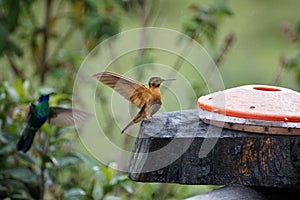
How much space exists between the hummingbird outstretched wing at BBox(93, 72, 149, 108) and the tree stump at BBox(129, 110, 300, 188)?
0.11m

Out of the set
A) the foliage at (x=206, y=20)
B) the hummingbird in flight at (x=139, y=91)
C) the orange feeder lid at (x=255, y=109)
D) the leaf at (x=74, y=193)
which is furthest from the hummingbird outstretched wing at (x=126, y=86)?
the foliage at (x=206, y=20)

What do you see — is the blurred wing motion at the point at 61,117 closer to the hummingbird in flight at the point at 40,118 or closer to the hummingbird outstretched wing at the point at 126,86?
the hummingbird in flight at the point at 40,118

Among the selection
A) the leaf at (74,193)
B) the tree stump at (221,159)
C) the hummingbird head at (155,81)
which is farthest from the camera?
the leaf at (74,193)

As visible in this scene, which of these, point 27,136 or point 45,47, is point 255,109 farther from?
point 45,47

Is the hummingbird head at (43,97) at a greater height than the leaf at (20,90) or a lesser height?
lesser

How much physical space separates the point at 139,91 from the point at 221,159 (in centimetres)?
19

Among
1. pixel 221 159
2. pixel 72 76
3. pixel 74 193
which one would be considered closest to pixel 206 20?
pixel 72 76

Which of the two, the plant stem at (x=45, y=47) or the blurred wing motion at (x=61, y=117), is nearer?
the blurred wing motion at (x=61, y=117)

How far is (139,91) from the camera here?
3.68 feet

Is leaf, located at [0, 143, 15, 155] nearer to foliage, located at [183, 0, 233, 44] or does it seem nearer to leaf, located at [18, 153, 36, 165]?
leaf, located at [18, 153, 36, 165]

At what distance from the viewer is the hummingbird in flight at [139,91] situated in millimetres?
1100

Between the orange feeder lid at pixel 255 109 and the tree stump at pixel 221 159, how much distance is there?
1 centimetres

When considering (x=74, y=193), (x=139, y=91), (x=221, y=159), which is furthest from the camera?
(x=74, y=193)

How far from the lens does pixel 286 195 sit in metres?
1.12
